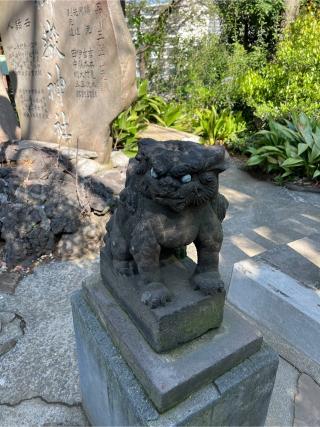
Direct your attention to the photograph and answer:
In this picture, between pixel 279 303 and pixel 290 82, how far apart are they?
4648 mm

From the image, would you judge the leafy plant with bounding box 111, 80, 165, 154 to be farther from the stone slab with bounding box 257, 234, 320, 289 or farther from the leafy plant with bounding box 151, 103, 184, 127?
the stone slab with bounding box 257, 234, 320, 289

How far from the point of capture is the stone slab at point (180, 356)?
1.17m

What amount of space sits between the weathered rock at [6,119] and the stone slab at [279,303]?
410cm

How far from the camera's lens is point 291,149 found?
4969mm

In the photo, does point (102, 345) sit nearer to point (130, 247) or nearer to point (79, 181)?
point (130, 247)

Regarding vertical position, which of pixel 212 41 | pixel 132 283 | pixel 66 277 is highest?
pixel 212 41

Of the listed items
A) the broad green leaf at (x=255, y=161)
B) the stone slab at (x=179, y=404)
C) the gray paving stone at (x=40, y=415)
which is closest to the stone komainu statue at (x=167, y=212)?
the stone slab at (x=179, y=404)

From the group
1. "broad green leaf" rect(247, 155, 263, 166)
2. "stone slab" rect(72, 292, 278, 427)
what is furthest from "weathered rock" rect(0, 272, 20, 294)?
"broad green leaf" rect(247, 155, 263, 166)

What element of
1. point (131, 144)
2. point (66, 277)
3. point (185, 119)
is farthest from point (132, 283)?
point (185, 119)

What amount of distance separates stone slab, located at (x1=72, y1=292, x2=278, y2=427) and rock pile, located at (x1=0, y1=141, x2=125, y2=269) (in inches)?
73.4

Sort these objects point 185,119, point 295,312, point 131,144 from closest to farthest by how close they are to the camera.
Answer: point 295,312 < point 131,144 < point 185,119

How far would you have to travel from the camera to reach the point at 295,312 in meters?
2.22

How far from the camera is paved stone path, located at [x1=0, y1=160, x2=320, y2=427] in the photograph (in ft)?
6.40

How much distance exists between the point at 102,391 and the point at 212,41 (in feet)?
25.4
